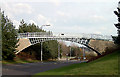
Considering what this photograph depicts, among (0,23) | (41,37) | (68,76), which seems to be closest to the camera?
(68,76)

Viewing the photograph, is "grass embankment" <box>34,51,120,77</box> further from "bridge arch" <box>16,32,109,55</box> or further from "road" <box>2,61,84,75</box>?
"bridge arch" <box>16,32,109,55</box>

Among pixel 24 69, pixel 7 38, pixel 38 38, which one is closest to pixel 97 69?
pixel 24 69

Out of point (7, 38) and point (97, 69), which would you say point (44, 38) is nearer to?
point (7, 38)

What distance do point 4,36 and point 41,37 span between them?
50.8 ft

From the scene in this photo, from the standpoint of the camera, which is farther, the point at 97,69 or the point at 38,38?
the point at 38,38

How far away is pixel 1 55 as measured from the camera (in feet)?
121

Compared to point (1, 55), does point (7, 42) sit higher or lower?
higher

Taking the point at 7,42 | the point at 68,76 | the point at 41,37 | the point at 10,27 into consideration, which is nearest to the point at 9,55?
the point at 7,42

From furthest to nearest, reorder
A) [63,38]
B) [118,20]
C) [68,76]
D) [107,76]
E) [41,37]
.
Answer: [63,38] → [41,37] → [118,20] → [68,76] → [107,76]

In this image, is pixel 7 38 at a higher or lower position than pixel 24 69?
higher

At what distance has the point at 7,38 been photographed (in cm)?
3966

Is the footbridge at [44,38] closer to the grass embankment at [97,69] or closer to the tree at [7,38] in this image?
the tree at [7,38]

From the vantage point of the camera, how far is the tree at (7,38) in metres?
38.1

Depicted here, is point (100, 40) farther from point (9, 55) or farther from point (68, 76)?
point (68, 76)
